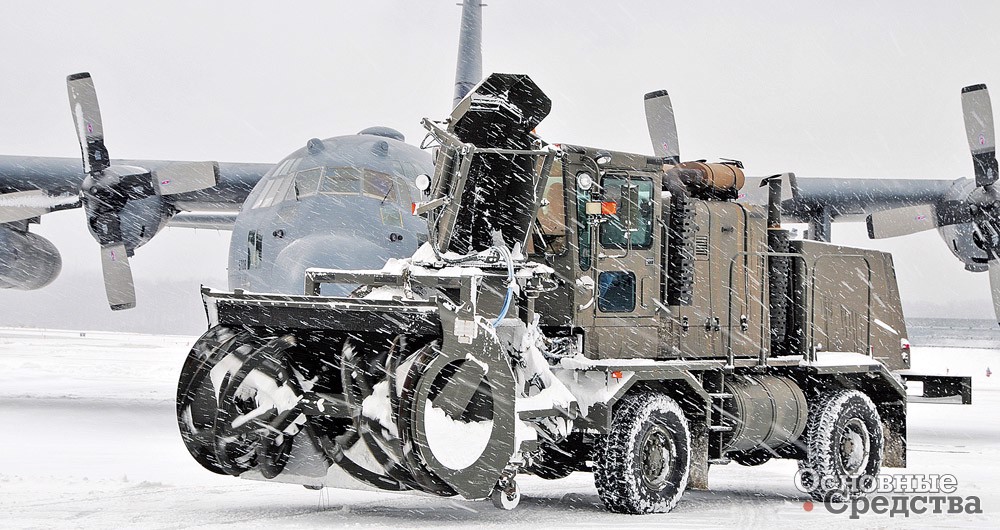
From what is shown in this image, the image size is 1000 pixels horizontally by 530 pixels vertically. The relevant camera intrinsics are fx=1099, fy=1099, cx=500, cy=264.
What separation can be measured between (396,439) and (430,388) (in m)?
0.38

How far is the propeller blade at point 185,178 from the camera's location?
15.7 m

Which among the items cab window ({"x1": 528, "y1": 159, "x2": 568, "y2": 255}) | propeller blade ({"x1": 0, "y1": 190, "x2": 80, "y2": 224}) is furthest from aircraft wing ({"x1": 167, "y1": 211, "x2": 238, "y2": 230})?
cab window ({"x1": 528, "y1": 159, "x2": 568, "y2": 255})

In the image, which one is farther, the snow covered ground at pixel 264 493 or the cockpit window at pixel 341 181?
the cockpit window at pixel 341 181

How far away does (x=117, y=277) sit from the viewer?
51.3 ft

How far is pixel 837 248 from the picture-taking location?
10.1m

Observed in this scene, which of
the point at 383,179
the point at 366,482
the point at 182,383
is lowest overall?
the point at 366,482

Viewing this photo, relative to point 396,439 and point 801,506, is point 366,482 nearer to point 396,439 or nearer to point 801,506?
point 396,439

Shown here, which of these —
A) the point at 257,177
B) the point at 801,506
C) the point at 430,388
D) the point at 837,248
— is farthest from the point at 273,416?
the point at 257,177

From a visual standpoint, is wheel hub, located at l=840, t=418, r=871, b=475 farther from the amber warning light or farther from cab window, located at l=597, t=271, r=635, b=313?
the amber warning light

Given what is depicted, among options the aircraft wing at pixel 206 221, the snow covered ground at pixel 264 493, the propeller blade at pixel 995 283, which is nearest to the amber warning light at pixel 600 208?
the snow covered ground at pixel 264 493

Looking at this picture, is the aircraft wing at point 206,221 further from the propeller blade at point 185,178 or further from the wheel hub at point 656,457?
the wheel hub at point 656,457

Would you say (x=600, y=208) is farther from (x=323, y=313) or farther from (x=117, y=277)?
(x=117, y=277)

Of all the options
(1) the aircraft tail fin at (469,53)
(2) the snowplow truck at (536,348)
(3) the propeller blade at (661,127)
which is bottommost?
(2) the snowplow truck at (536,348)

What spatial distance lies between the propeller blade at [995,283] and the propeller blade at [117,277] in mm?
12451
